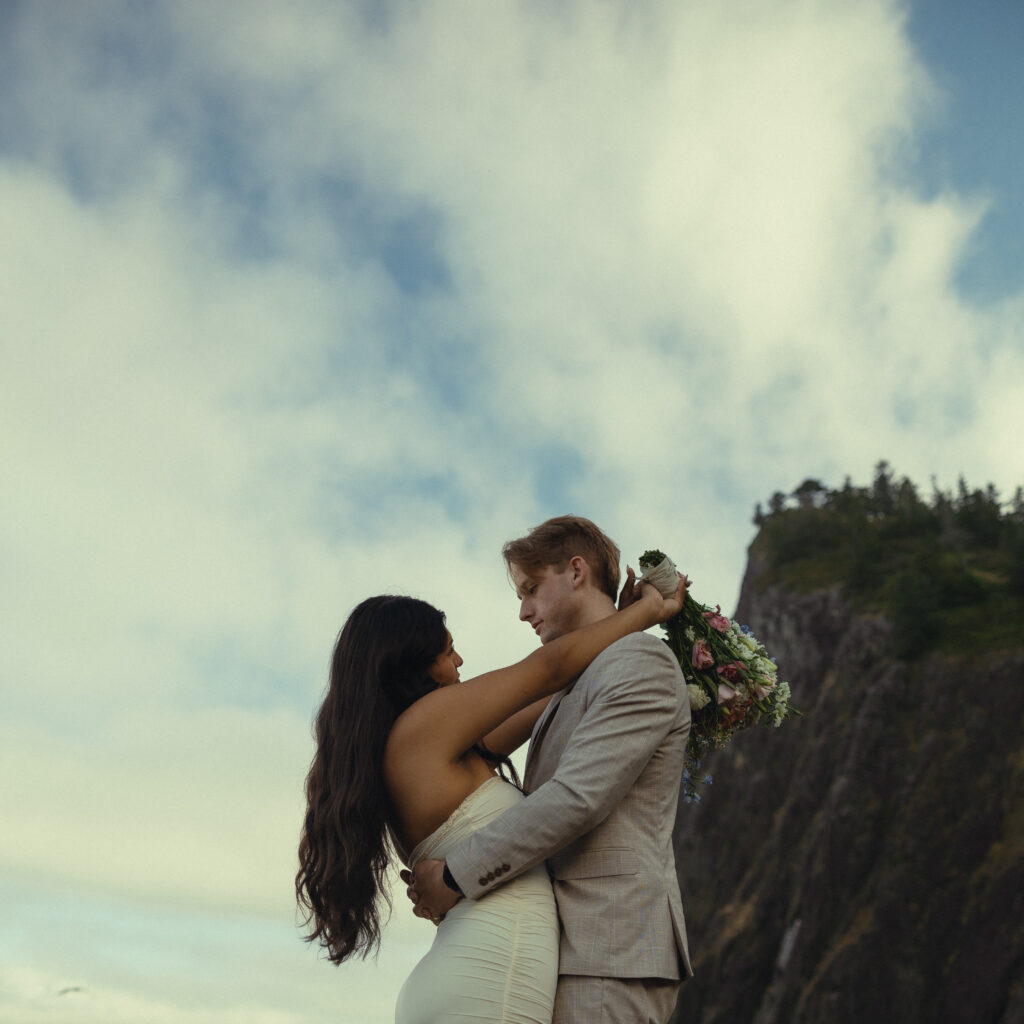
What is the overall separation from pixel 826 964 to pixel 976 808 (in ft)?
28.2

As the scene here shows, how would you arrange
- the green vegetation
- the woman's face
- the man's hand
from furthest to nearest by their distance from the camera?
1. the green vegetation
2. the woman's face
3. the man's hand

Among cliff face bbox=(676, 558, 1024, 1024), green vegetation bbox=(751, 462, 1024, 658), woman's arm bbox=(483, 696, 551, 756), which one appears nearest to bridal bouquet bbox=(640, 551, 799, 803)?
woman's arm bbox=(483, 696, 551, 756)

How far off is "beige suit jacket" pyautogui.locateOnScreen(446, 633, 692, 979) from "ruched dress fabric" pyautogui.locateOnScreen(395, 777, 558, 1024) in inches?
3.2

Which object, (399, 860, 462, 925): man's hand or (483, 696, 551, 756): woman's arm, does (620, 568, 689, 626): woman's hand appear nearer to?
(483, 696, 551, 756): woman's arm

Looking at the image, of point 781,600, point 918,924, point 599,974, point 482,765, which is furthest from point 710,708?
point 781,600

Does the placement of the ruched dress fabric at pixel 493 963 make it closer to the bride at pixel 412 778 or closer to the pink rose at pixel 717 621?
the bride at pixel 412 778

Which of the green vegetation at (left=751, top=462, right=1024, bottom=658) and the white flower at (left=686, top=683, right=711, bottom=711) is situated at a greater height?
the green vegetation at (left=751, top=462, right=1024, bottom=658)

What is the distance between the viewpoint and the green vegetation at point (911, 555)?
54406 millimetres

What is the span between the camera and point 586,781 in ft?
13.1

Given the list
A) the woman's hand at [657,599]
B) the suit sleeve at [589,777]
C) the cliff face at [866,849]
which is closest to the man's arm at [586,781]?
the suit sleeve at [589,777]

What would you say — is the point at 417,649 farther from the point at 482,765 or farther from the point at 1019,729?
the point at 1019,729

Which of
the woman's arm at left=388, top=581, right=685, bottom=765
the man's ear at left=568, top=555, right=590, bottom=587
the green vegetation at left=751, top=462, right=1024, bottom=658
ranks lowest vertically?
the woman's arm at left=388, top=581, right=685, bottom=765

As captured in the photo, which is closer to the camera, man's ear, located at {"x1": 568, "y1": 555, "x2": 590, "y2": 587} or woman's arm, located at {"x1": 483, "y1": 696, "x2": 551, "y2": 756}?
man's ear, located at {"x1": 568, "y1": 555, "x2": 590, "y2": 587}

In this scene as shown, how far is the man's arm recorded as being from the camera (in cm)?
396
